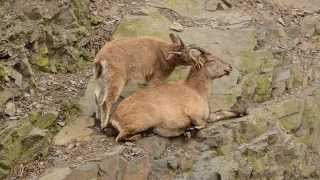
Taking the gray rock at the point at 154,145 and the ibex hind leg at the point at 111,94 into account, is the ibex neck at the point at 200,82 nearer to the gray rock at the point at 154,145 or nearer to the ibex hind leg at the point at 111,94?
the gray rock at the point at 154,145

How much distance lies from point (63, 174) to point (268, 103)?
390 centimetres

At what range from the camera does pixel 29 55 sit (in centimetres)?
1090

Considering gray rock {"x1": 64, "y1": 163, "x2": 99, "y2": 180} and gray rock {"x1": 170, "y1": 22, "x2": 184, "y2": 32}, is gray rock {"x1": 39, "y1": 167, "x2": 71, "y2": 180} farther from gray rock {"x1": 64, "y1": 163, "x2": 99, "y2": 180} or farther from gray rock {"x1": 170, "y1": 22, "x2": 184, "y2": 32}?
gray rock {"x1": 170, "y1": 22, "x2": 184, "y2": 32}

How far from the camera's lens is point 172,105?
10.0 meters

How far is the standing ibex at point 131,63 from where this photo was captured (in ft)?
32.3

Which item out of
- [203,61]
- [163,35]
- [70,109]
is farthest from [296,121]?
[70,109]

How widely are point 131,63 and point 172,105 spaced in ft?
2.86

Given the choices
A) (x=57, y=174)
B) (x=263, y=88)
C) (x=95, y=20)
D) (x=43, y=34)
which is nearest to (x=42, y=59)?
(x=43, y=34)

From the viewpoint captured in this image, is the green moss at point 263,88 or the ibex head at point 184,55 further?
the green moss at point 263,88

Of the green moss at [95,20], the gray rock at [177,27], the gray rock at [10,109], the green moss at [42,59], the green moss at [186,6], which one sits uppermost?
the green moss at [186,6]

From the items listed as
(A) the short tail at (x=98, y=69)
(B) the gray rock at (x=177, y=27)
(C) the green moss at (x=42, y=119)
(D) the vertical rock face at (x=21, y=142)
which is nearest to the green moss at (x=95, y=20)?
(B) the gray rock at (x=177, y=27)

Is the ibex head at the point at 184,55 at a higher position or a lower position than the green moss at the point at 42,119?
higher

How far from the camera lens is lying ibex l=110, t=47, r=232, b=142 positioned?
31.7ft

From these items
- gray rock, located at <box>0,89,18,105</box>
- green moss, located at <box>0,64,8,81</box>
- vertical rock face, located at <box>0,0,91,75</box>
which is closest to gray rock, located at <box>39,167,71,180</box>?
gray rock, located at <box>0,89,18,105</box>
